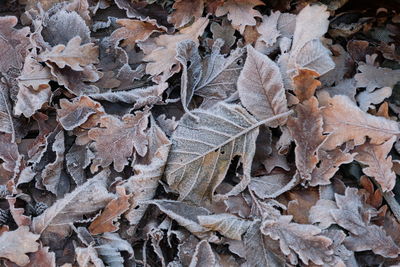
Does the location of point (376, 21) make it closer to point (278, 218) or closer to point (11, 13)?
point (278, 218)

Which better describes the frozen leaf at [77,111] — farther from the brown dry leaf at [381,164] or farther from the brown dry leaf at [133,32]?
the brown dry leaf at [381,164]

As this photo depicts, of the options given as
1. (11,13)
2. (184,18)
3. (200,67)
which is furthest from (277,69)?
(11,13)

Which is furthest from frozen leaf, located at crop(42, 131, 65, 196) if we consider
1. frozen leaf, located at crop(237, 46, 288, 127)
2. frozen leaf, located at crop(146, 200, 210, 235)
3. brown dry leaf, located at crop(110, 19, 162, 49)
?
frozen leaf, located at crop(237, 46, 288, 127)

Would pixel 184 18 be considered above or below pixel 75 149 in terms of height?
above

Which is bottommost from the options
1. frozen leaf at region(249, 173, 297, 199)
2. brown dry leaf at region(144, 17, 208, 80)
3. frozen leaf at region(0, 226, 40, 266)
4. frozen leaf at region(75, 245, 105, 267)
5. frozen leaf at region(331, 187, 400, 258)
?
frozen leaf at region(331, 187, 400, 258)

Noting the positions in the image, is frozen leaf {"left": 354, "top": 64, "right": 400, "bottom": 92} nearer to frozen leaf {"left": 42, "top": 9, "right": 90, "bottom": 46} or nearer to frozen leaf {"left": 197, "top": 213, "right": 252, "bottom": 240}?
frozen leaf {"left": 197, "top": 213, "right": 252, "bottom": 240}
